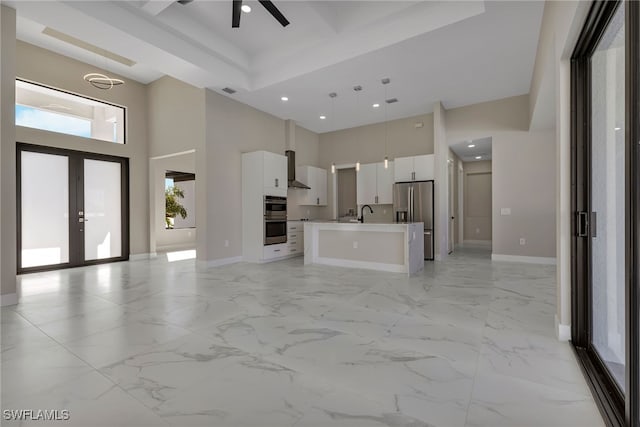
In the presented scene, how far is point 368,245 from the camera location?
5.11 metres

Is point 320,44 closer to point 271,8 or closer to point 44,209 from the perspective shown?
point 271,8

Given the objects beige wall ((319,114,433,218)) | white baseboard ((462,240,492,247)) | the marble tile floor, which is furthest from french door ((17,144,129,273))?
white baseboard ((462,240,492,247))

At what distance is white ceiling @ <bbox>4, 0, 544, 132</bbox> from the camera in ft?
11.5

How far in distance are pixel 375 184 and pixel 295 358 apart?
5.69 metres

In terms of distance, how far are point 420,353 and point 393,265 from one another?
289 centimetres

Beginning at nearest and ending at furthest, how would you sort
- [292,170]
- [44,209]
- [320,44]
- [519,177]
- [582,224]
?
[582,224] < [320,44] < [44,209] < [519,177] < [292,170]

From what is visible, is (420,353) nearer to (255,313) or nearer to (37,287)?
(255,313)

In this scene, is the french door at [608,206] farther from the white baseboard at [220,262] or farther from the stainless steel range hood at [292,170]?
the stainless steel range hood at [292,170]

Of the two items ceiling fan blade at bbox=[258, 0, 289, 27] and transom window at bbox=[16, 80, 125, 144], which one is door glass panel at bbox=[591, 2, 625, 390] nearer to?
ceiling fan blade at bbox=[258, 0, 289, 27]

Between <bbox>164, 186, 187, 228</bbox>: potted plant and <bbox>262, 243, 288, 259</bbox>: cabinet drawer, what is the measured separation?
445cm

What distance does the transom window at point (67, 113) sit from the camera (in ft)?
16.6

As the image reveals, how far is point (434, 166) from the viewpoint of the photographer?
6223 mm

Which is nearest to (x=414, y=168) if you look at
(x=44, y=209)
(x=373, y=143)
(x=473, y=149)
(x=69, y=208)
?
(x=373, y=143)

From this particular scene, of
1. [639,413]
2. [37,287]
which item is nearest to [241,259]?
[37,287]
